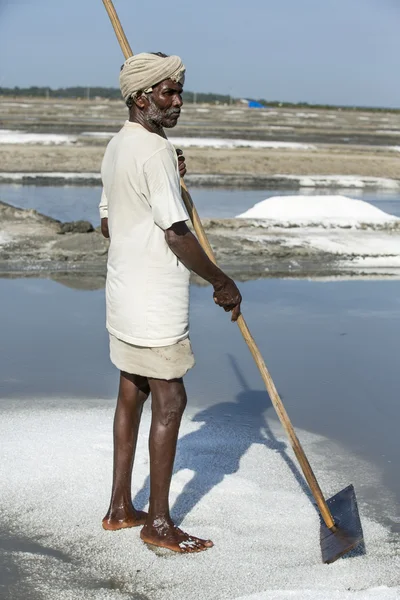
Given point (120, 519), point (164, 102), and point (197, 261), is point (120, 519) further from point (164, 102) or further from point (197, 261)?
point (164, 102)

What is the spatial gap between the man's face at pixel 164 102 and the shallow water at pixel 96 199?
9.69 metres

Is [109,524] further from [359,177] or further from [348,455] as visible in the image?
[359,177]

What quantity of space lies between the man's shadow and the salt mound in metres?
7.17

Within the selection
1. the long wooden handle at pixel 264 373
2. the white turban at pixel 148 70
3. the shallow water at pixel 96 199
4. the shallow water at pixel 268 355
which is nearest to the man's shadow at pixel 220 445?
the shallow water at pixel 268 355

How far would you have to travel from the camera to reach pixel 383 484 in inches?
179

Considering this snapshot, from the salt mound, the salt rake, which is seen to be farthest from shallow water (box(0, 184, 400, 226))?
the salt rake

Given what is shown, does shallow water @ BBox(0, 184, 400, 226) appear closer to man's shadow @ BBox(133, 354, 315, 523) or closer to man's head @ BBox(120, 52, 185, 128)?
man's shadow @ BBox(133, 354, 315, 523)

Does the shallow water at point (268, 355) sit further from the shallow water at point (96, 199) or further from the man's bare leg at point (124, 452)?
the shallow water at point (96, 199)

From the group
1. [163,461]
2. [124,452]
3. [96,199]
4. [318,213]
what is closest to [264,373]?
[163,461]

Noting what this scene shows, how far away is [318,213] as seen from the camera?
13.3m

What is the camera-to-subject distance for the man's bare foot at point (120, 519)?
3.88m

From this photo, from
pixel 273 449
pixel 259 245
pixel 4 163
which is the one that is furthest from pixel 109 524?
pixel 4 163

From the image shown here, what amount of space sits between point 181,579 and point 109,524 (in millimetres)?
486

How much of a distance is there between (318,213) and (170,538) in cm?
991
